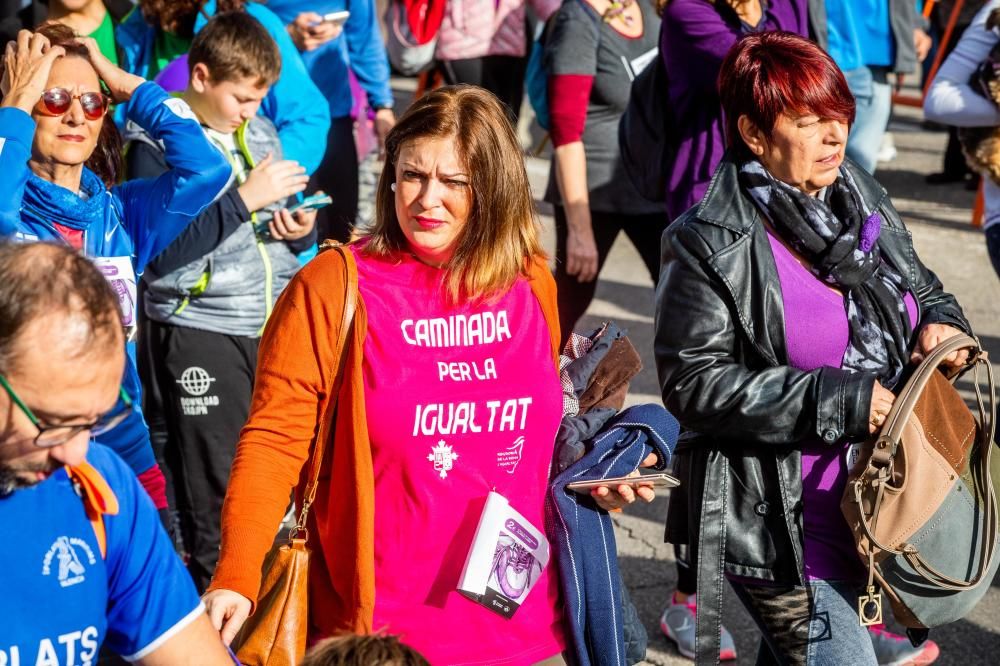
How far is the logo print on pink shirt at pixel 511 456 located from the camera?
275 centimetres

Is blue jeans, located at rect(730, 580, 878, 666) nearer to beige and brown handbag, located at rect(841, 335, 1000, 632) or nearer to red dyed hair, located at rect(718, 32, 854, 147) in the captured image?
beige and brown handbag, located at rect(841, 335, 1000, 632)

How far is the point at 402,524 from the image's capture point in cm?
270

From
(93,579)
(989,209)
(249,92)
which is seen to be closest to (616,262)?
(989,209)

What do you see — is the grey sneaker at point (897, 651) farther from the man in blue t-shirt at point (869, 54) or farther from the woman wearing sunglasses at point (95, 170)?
the man in blue t-shirt at point (869, 54)

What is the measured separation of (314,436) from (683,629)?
219 cm

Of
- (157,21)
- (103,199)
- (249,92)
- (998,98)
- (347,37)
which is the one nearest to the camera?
(103,199)

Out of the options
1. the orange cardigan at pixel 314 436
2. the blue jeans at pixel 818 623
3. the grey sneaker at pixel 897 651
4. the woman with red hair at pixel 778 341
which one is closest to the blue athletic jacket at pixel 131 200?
the orange cardigan at pixel 314 436

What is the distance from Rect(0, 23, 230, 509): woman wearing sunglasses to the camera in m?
3.21

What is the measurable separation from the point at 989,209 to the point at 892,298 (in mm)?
1834

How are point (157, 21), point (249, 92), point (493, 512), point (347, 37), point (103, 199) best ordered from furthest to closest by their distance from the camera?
point (347, 37)
point (157, 21)
point (249, 92)
point (103, 199)
point (493, 512)

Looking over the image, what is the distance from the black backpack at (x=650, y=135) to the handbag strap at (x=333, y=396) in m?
1.90

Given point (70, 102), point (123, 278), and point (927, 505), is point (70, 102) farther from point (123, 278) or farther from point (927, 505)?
point (927, 505)

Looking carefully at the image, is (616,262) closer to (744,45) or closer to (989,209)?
(989,209)

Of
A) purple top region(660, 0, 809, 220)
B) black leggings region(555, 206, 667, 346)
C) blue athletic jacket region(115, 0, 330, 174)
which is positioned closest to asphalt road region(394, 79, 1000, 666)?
black leggings region(555, 206, 667, 346)
